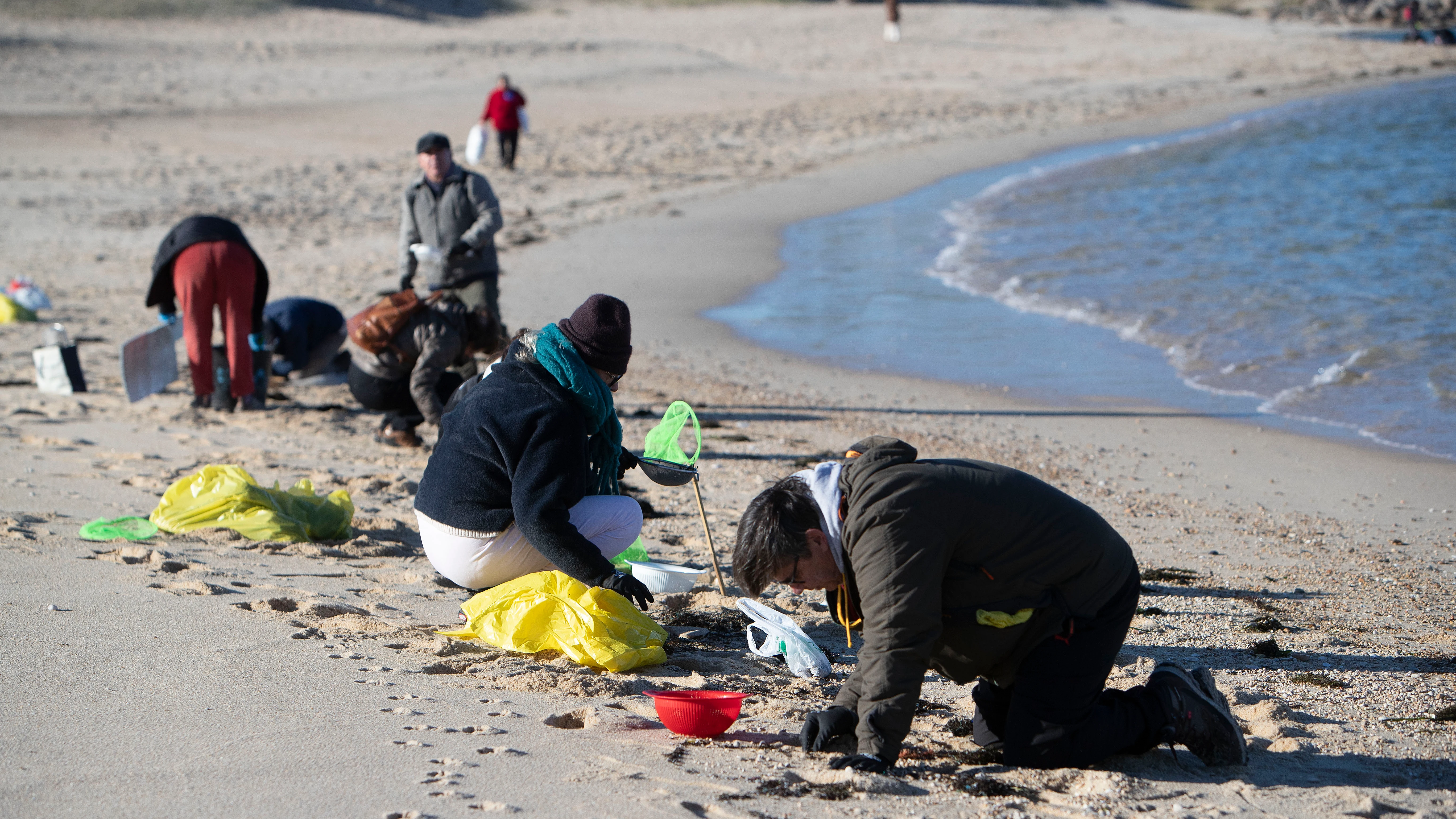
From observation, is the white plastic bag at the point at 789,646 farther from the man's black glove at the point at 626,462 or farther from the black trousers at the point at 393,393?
the black trousers at the point at 393,393

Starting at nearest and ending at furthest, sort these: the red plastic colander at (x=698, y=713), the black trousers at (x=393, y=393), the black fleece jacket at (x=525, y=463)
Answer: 1. the red plastic colander at (x=698, y=713)
2. the black fleece jacket at (x=525, y=463)
3. the black trousers at (x=393, y=393)

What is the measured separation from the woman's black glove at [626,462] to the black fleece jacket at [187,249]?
156 inches

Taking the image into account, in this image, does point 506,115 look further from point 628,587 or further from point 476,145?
point 628,587

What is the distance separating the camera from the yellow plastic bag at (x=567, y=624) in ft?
12.1

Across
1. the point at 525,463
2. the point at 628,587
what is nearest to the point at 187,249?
the point at 525,463

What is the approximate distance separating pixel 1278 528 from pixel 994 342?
4181mm

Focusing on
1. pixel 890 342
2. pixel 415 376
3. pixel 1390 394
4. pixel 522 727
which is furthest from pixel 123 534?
pixel 1390 394

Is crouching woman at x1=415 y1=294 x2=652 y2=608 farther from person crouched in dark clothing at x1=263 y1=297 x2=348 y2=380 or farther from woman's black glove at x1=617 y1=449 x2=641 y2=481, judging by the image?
person crouched in dark clothing at x1=263 y1=297 x2=348 y2=380

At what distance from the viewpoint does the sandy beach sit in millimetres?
2941

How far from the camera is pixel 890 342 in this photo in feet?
31.1

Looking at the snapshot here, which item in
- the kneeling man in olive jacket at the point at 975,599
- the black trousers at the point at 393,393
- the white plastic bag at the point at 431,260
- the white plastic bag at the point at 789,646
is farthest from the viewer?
the white plastic bag at the point at 431,260

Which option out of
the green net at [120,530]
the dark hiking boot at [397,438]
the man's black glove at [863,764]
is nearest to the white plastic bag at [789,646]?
the man's black glove at [863,764]

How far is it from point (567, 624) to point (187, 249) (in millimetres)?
4668

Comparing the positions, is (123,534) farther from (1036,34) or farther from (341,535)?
(1036,34)
